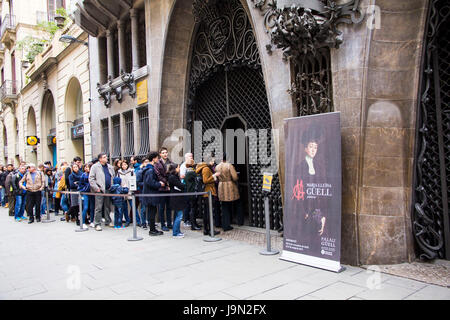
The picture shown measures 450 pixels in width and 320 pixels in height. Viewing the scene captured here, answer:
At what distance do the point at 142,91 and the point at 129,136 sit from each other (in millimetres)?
2266

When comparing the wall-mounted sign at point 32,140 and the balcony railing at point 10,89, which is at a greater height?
the balcony railing at point 10,89

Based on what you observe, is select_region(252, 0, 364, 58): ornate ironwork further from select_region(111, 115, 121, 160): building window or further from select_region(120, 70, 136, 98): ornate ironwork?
select_region(111, 115, 121, 160): building window

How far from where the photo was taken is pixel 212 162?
8.80 meters

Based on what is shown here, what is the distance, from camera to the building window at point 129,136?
12820 mm

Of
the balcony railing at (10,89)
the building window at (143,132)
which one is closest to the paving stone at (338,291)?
the building window at (143,132)

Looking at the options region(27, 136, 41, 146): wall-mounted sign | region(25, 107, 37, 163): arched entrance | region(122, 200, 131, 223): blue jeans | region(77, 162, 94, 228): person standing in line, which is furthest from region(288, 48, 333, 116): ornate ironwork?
region(25, 107, 37, 163): arched entrance

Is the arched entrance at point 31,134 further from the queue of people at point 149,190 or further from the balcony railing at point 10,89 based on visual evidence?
the queue of people at point 149,190

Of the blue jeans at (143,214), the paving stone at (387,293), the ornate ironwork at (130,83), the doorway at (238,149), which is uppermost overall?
the ornate ironwork at (130,83)

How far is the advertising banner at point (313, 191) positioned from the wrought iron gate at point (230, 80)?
6.37ft

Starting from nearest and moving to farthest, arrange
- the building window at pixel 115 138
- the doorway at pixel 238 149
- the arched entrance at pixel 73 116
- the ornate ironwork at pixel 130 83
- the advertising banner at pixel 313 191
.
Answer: the advertising banner at pixel 313 191, the doorway at pixel 238 149, the ornate ironwork at pixel 130 83, the building window at pixel 115 138, the arched entrance at pixel 73 116

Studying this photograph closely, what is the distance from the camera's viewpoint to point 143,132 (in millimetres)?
11789

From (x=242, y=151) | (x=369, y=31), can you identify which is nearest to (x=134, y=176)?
(x=242, y=151)

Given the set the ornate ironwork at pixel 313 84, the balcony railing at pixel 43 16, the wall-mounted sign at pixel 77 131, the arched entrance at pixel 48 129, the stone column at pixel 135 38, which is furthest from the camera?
the balcony railing at pixel 43 16
